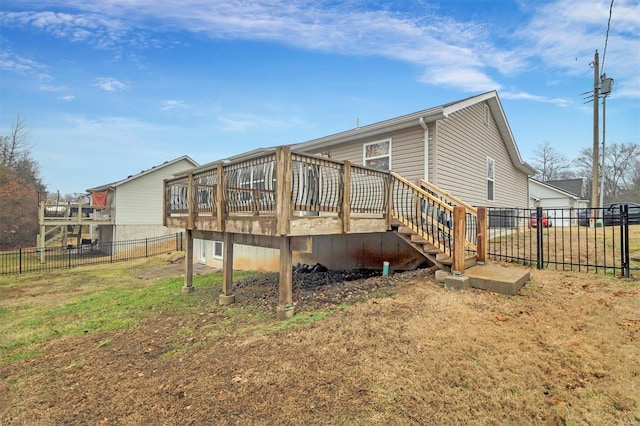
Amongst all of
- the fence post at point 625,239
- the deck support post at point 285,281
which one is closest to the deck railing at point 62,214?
the deck support post at point 285,281

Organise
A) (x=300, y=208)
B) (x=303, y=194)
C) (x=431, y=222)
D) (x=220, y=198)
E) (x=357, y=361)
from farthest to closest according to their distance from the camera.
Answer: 1. (x=431, y=222)
2. (x=220, y=198)
3. (x=303, y=194)
4. (x=300, y=208)
5. (x=357, y=361)

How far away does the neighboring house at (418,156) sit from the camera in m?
7.84

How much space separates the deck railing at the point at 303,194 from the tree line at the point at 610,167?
34.6 meters

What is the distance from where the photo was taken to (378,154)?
357 inches

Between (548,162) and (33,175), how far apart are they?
60.7m

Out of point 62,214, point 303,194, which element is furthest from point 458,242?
point 62,214

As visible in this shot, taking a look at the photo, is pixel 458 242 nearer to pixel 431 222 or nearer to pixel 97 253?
pixel 431 222

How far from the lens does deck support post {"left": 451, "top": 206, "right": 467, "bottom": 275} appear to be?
504 centimetres

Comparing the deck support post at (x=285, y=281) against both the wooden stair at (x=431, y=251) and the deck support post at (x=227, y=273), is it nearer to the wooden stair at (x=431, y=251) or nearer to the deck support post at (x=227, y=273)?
the deck support post at (x=227, y=273)

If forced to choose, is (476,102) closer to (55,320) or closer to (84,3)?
(84,3)

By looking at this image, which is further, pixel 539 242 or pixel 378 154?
pixel 378 154

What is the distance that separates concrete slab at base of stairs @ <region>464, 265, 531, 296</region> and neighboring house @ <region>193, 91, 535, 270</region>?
199 centimetres

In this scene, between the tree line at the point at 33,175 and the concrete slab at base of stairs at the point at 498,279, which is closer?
the concrete slab at base of stairs at the point at 498,279

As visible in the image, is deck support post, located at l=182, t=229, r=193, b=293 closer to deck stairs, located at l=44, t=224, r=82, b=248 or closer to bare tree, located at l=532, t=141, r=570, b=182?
deck stairs, located at l=44, t=224, r=82, b=248
